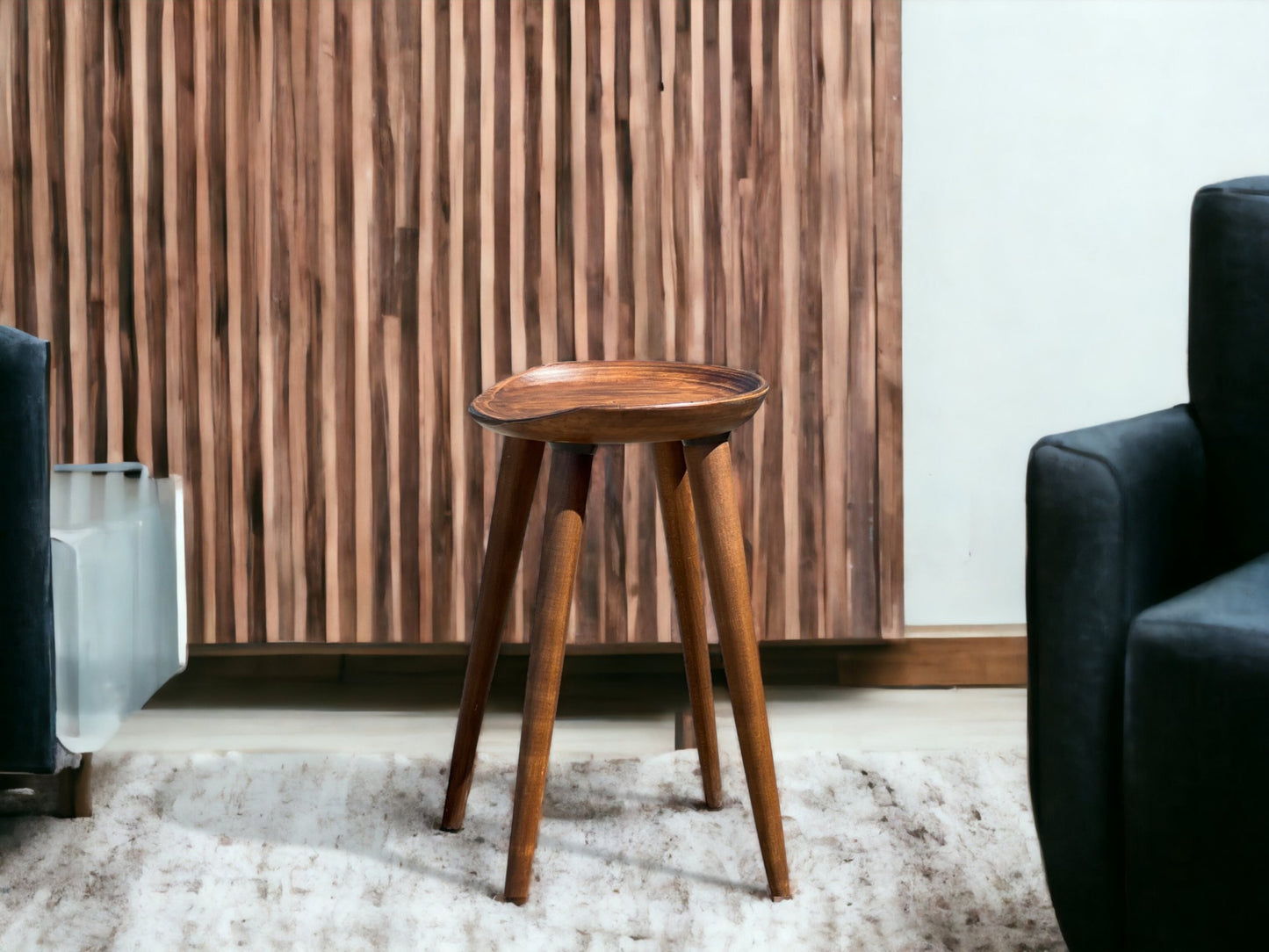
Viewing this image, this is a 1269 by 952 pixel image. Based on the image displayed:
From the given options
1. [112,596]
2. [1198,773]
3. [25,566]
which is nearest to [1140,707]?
[1198,773]

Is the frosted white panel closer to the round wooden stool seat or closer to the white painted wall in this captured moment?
the round wooden stool seat

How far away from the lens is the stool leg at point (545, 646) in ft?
3.92

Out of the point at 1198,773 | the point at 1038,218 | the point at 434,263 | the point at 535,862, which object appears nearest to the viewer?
the point at 1198,773

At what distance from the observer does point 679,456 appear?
1319 millimetres

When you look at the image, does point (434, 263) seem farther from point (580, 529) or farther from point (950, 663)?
point (950, 663)

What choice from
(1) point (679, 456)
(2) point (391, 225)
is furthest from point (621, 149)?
(1) point (679, 456)

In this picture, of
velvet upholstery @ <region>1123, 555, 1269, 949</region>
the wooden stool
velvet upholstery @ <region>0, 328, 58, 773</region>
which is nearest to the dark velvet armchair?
velvet upholstery @ <region>1123, 555, 1269, 949</region>

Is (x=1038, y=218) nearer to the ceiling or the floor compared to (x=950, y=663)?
nearer to the ceiling

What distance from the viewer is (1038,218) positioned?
1870 millimetres

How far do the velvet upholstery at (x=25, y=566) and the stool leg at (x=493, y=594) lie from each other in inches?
18.9

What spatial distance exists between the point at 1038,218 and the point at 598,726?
119 centimetres

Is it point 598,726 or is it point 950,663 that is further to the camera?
point 950,663

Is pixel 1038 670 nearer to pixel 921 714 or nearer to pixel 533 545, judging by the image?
pixel 921 714

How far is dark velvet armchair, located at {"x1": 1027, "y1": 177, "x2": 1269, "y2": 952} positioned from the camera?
85 centimetres
